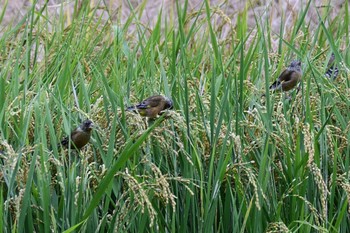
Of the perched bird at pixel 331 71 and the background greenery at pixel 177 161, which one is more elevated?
the perched bird at pixel 331 71

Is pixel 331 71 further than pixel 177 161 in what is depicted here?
Yes

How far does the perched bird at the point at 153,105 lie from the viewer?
257 centimetres

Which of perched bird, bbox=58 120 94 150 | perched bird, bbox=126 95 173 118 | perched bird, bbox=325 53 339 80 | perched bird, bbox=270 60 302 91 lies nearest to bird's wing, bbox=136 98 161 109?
perched bird, bbox=126 95 173 118

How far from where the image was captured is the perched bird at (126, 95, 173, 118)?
8.42ft

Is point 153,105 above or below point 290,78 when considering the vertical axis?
below

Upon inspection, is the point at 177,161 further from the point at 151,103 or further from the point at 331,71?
the point at 331,71

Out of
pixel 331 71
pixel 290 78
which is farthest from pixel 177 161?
pixel 331 71

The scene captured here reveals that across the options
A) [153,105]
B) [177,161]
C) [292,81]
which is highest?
[292,81]

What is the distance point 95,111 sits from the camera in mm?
2672

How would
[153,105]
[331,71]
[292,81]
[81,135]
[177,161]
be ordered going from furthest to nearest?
1. [331,71]
2. [292,81]
3. [177,161]
4. [153,105]
5. [81,135]

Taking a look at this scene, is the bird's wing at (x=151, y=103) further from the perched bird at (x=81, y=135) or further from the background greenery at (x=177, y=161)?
the perched bird at (x=81, y=135)

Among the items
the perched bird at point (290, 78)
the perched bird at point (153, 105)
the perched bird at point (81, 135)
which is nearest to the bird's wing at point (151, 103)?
the perched bird at point (153, 105)

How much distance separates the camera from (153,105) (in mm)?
2574

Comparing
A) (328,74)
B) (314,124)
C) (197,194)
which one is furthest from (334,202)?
(328,74)
